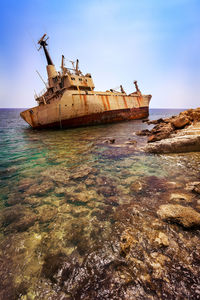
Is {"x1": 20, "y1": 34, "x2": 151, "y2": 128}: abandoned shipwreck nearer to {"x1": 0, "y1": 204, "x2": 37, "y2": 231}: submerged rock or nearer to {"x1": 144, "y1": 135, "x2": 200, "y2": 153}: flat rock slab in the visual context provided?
{"x1": 144, "y1": 135, "x2": 200, "y2": 153}: flat rock slab

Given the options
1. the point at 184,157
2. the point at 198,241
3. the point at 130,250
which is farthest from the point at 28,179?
the point at 184,157

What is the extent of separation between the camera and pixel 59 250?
6.48 ft

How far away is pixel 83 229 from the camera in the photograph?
2.29 metres

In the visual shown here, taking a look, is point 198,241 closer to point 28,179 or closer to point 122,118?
point 28,179

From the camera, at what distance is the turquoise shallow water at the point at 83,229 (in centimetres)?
150

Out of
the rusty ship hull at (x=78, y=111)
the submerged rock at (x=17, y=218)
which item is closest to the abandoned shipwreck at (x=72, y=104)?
the rusty ship hull at (x=78, y=111)

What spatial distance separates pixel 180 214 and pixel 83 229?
1782 mm

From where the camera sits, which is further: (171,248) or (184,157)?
(184,157)

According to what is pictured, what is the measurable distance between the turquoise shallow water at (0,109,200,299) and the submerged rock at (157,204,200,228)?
0.43 ft

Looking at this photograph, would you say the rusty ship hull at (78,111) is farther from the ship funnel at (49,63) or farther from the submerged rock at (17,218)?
the submerged rock at (17,218)

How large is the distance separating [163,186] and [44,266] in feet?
9.74

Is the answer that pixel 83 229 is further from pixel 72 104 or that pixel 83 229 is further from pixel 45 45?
pixel 45 45

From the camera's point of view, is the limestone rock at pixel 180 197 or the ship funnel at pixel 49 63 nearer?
the limestone rock at pixel 180 197

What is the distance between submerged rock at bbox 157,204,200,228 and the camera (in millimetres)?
2143
